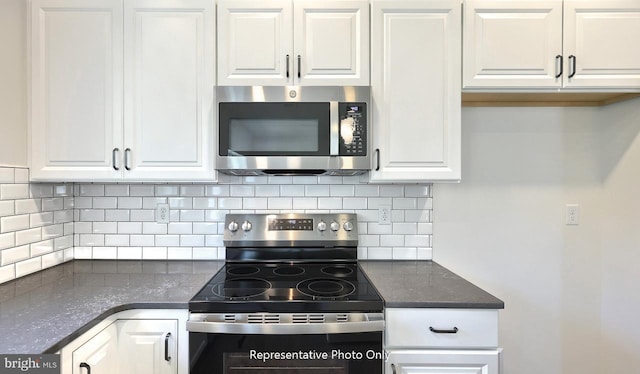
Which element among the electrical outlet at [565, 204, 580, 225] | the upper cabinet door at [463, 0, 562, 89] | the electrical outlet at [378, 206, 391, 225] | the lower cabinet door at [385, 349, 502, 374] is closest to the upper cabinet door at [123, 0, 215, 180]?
the electrical outlet at [378, 206, 391, 225]

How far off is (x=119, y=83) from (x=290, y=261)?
1.19 m

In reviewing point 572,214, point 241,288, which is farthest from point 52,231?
point 572,214

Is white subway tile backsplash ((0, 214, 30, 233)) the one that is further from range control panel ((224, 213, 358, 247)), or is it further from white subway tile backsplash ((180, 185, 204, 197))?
range control panel ((224, 213, 358, 247))

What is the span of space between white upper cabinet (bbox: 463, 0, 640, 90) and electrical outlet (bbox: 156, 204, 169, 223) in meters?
1.67

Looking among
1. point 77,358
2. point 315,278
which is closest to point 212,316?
point 77,358

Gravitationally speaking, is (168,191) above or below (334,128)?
below

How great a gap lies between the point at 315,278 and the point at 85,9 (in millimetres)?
1627

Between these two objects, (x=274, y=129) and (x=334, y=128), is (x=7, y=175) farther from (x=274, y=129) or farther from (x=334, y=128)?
(x=334, y=128)

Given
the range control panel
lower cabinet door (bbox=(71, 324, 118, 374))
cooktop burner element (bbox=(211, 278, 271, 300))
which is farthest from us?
the range control panel

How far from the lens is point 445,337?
50.3 inches

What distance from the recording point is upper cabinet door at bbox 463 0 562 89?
5.28 ft

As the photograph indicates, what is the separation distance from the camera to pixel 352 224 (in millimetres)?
1865

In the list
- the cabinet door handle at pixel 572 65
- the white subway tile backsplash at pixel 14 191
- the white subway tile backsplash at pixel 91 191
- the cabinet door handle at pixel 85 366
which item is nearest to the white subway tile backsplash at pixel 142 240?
the white subway tile backsplash at pixel 91 191

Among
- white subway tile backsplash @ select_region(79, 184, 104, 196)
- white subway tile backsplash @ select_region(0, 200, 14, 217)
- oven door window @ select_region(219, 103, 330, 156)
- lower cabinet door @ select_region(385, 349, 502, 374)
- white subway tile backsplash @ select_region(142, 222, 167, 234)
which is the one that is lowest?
lower cabinet door @ select_region(385, 349, 502, 374)
